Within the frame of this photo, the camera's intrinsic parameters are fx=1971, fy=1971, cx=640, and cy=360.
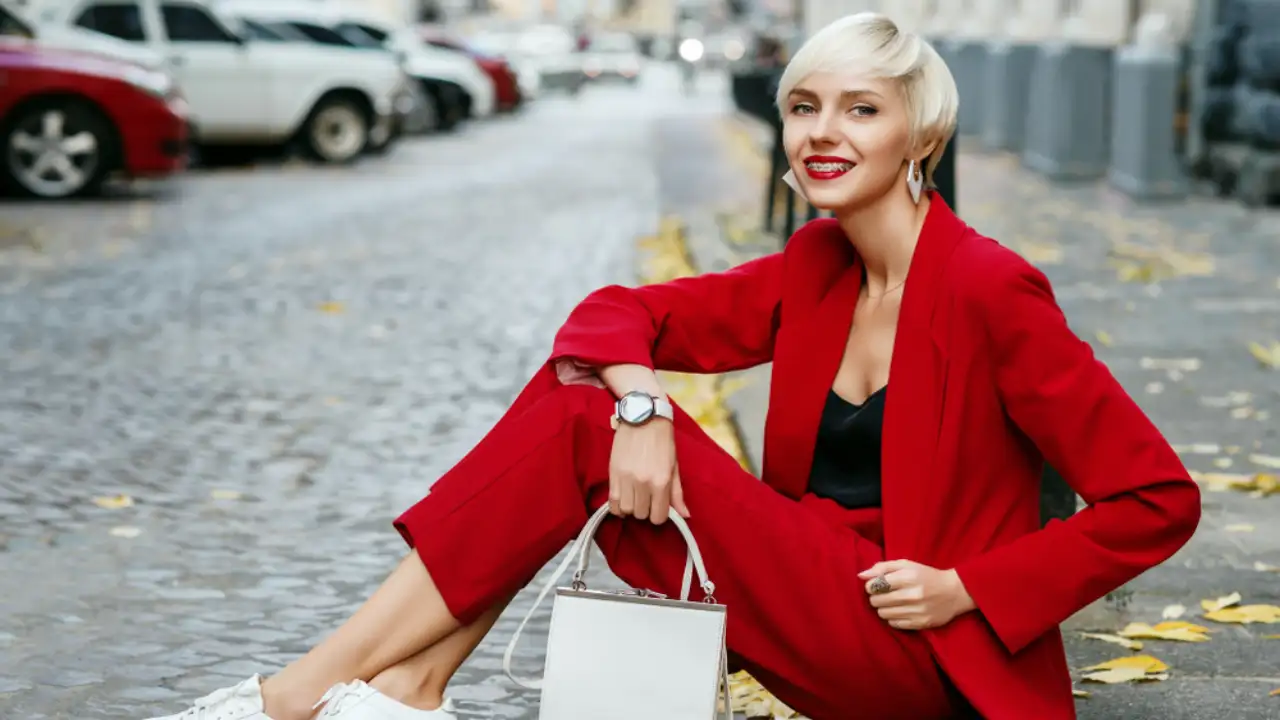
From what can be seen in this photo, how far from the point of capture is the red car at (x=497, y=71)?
33188mm

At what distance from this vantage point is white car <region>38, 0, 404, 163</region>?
18391mm

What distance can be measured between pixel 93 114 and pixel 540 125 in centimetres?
1782

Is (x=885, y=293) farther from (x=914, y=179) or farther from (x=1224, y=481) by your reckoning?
(x=1224, y=481)

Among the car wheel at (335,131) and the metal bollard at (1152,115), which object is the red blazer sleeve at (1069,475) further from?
the car wheel at (335,131)

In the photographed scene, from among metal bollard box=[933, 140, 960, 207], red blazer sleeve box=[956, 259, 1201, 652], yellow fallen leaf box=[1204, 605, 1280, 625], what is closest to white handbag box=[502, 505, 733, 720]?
red blazer sleeve box=[956, 259, 1201, 652]

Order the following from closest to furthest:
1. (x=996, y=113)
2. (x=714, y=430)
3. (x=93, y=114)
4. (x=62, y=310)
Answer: (x=714, y=430)
(x=62, y=310)
(x=93, y=114)
(x=996, y=113)

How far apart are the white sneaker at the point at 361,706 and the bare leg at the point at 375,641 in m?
0.03

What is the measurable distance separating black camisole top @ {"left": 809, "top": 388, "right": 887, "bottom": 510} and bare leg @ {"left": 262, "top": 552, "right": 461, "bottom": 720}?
0.62 metres

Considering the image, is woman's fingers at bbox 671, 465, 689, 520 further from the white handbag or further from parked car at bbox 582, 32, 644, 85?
parked car at bbox 582, 32, 644, 85

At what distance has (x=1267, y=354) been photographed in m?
7.56

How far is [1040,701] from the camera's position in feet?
9.38

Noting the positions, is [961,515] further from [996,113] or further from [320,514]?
[996,113]

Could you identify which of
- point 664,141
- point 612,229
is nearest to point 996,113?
point 664,141

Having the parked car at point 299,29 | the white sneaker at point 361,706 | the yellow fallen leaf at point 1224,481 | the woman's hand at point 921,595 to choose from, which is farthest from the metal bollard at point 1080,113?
the white sneaker at point 361,706
